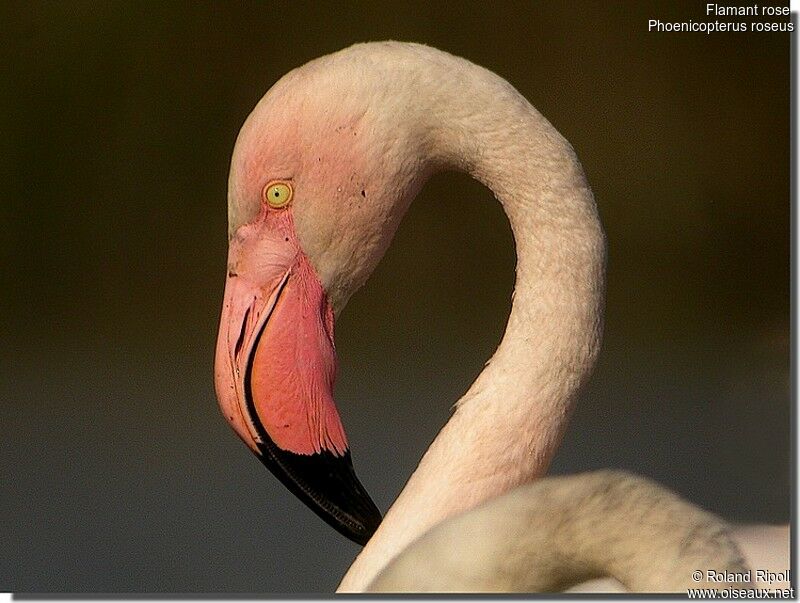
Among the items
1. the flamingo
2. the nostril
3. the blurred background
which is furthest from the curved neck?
the blurred background

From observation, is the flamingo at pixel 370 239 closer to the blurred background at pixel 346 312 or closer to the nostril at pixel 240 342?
the nostril at pixel 240 342

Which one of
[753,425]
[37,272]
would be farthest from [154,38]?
[753,425]

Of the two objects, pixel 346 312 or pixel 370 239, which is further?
pixel 346 312

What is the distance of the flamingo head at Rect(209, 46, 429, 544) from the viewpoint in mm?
1577

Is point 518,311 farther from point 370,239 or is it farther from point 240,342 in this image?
point 240,342

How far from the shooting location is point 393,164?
1606 mm

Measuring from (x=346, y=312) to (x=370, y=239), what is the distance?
55.4 inches

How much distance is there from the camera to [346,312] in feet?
10.1

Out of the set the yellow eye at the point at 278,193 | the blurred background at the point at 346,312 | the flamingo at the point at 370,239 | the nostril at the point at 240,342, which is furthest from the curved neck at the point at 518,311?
the blurred background at the point at 346,312

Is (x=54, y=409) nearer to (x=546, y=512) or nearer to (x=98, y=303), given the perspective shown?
(x=98, y=303)

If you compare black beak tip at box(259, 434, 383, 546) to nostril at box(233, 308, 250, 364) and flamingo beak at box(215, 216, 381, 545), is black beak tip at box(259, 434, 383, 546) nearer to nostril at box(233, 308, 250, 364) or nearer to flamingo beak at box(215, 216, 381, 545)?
flamingo beak at box(215, 216, 381, 545)

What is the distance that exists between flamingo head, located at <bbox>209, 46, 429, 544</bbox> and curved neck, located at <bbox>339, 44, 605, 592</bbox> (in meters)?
0.07

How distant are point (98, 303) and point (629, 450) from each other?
1.32 m

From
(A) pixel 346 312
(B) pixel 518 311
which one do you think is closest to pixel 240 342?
(B) pixel 518 311
